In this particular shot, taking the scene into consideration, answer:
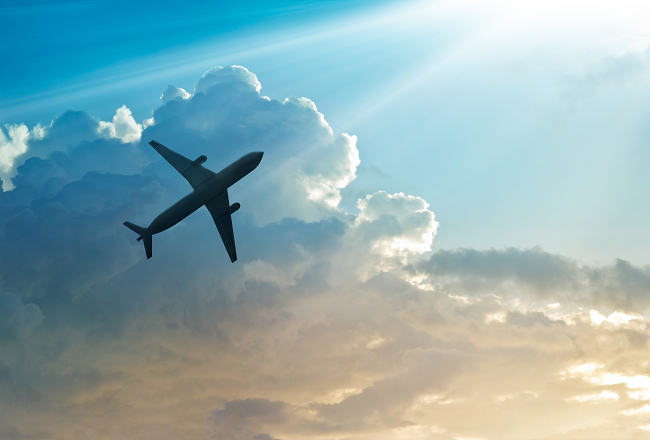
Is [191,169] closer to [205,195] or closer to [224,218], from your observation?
[205,195]

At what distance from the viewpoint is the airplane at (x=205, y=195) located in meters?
110

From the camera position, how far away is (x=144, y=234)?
120312 millimetres

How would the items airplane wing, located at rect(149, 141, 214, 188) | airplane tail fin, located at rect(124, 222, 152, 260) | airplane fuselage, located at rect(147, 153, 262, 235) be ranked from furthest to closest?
airplane tail fin, located at rect(124, 222, 152, 260) → airplane wing, located at rect(149, 141, 214, 188) → airplane fuselage, located at rect(147, 153, 262, 235)

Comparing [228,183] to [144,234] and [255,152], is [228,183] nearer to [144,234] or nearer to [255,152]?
[255,152]

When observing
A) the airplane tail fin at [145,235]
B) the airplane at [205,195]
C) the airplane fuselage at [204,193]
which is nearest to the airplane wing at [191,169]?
the airplane at [205,195]

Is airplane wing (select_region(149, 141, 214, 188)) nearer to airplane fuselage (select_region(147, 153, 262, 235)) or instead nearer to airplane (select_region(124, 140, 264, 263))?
airplane (select_region(124, 140, 264, 263))

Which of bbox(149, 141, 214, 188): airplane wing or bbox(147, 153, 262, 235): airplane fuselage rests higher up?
bbox(149, 141, 214, 188): airplane wing

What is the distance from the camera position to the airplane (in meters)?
110

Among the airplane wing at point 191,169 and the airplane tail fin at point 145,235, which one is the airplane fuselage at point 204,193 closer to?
the airplane wing at point 191,169

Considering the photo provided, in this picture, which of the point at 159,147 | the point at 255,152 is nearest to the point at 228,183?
the point at 255,152

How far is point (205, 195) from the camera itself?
369ft

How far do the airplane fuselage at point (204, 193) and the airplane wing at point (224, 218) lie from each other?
4.45 meters

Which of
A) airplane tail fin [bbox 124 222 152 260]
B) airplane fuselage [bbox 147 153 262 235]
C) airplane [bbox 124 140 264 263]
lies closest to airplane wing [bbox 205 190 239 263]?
airplane [bbox 124 140 264 263]

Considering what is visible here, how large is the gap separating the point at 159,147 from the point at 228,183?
33.7 m
